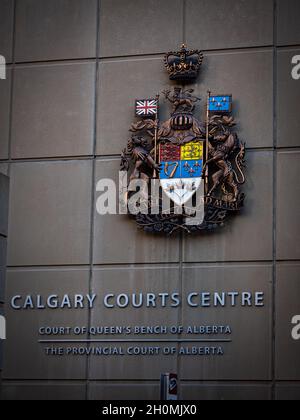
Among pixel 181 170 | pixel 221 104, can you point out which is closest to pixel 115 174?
pixel 181 170

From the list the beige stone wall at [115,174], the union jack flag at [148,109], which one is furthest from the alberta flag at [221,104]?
the union jack flag at [148,109]

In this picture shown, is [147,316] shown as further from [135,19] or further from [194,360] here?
[135,19]

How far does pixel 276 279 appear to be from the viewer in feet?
51.3

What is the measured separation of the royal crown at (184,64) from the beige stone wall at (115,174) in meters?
0.14

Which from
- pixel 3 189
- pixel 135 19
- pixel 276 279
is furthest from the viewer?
pixel 135 19

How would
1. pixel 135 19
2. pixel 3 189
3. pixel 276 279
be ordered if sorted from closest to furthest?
pixel 3 189 → pixel 276 279 → pixel 135 19

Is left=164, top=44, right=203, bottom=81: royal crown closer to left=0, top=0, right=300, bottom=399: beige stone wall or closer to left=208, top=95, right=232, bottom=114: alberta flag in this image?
left=0, top=0, right=300, bottom=399: beige stone wall

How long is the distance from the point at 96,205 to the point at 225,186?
1.85 m

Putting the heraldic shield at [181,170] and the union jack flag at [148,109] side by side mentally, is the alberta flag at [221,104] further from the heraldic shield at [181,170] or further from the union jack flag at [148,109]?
the union jack flag at [148,109]

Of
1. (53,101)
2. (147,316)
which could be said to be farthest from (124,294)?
(53,101)

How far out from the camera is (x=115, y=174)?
53.9 feet

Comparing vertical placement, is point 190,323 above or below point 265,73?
below

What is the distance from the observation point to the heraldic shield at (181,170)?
16094 mm

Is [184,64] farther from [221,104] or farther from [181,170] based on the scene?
[181,170]
